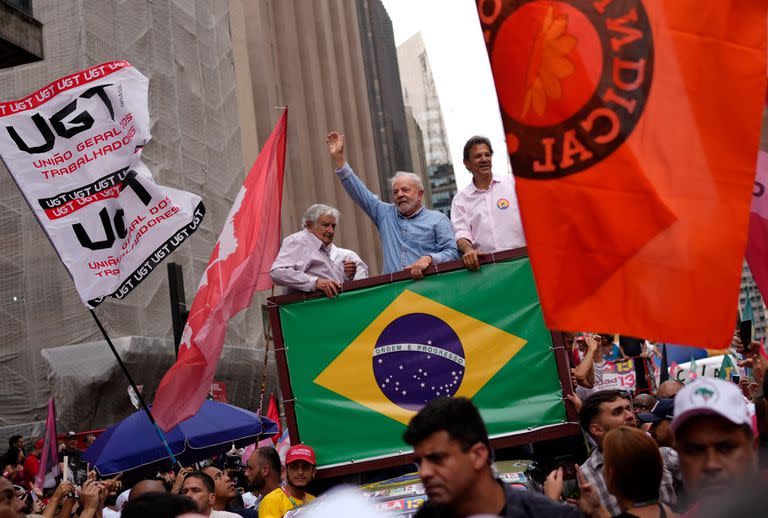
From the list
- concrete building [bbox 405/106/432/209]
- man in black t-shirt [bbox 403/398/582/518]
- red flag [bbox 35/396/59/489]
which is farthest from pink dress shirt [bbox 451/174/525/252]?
concrete building [bbox 405/106/432/209]

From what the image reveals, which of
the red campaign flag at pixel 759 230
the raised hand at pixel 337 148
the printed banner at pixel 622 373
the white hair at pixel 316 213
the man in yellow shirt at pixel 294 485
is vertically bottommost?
the printed banner at pixel 622 373

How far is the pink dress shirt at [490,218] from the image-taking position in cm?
759

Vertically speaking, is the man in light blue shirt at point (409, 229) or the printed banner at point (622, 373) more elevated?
the man in light blue shirt at point (409, 229)

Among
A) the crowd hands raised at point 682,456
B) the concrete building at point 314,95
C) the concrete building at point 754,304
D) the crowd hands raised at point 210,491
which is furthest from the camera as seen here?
the concrete building at point 314,95

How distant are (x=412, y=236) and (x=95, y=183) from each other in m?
2.71

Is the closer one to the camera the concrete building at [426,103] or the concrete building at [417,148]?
the concrete building at [417,148]

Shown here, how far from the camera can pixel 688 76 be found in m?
3.79

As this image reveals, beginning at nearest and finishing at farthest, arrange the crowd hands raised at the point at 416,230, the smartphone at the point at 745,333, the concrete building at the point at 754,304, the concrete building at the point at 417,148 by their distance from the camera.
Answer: the crowd hands raised at the point at 416,230 → the smartphone at the point at 745,333 → the concrete building at the point at 754,304 → the concrete building at the point at 417,148

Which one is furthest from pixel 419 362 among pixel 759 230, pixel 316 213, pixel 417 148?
pixel 417 148

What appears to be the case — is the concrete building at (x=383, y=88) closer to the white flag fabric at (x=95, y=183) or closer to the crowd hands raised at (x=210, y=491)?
the white flag fabric at (x=95, y=183)

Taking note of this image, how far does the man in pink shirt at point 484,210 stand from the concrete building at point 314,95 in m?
33.4

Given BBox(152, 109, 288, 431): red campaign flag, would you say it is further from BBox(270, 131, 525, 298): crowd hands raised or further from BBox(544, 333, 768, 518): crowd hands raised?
BBox(544, 333, 768, 518): crowd hands raised

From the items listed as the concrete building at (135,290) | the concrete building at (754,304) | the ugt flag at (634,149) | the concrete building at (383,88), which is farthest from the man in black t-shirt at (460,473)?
the concrete building at (383,88)

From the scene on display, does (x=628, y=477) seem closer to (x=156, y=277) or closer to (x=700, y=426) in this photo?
(x=700, y=426)
